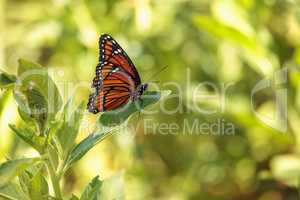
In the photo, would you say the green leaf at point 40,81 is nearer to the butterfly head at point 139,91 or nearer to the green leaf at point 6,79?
the green leaf at point 6,79

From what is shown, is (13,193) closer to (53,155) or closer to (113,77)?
(53,155)

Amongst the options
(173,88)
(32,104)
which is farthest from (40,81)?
(173,88)

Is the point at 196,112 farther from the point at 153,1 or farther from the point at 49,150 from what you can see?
the point at 49,150

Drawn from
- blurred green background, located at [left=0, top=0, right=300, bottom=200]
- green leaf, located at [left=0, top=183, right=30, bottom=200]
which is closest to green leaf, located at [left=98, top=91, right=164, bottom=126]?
green leaf, located at [left=0, top=183, right=30, bottom=200]

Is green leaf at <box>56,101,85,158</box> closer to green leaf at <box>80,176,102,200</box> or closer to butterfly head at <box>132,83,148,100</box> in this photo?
green leaf at <box>80,176,102,200</box>

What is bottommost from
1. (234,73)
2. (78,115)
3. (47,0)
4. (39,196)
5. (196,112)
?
(39,196)

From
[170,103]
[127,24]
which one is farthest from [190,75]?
[127,24]

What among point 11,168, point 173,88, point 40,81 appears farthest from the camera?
point 173,88

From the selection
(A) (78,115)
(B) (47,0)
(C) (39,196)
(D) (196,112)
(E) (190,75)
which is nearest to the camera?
(C) (39,196)
